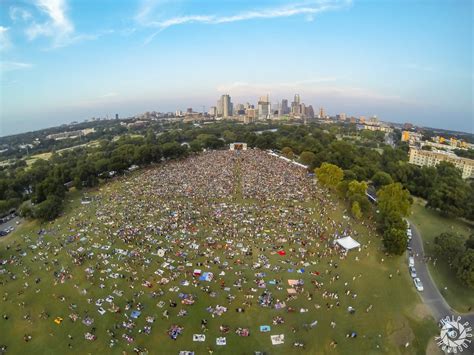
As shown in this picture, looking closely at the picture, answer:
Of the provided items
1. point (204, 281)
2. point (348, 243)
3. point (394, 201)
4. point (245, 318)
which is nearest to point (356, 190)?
point (394, 201)

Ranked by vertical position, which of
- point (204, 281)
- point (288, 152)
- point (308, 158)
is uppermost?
point (308, 158)

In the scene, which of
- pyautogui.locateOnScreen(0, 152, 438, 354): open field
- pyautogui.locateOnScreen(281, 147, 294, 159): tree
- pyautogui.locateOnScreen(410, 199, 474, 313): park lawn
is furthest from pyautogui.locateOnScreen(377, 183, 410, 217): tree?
pyautogui.locateOnScreen(281, 147, 294, 159): tree

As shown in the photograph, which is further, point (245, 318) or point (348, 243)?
point (348, 243)

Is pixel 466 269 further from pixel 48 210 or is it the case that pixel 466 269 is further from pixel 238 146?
pixel 238 146

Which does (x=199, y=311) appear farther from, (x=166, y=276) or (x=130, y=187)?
(x=130, y=187)

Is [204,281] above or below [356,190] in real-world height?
below

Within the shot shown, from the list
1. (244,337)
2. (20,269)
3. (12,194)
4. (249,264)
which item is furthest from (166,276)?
(12,194)

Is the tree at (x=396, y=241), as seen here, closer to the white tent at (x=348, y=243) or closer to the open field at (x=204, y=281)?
the open field at (x=204, y=281)

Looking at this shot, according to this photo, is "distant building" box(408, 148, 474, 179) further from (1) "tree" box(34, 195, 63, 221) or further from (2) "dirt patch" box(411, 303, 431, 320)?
(1) "tree" box(34, 195, 63, 221)
